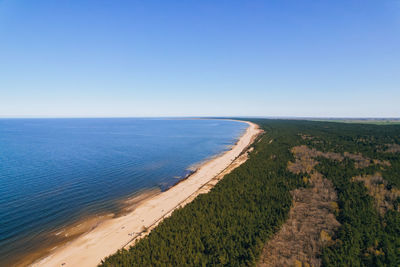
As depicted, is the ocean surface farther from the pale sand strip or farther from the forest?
the forest

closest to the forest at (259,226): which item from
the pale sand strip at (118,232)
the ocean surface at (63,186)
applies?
the pale sand strip at (118,232)

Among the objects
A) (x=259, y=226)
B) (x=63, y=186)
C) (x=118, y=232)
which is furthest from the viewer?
(x=63, y=186)

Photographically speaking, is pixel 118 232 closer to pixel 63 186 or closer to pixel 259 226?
pixel 259 226

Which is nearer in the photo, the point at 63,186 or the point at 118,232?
the point at 118,232

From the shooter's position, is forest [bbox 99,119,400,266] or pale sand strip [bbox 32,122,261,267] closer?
forest [bbox 99,119,400,266]

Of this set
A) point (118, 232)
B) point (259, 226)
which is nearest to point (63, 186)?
point (118, 232)

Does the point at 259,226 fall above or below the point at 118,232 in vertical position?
above

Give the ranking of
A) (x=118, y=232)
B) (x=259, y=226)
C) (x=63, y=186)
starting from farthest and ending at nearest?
(x=63, y=186), (x=118, y=232), (x=259, y=226)

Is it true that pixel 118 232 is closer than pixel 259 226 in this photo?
No

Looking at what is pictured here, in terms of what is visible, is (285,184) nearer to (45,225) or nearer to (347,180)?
(347,180)

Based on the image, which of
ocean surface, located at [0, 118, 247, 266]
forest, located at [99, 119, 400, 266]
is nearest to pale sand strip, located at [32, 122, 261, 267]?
forest, located at [99, 119, 400, 266]

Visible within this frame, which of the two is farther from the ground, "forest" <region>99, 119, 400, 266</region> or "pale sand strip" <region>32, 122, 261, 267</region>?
"forest" <region>99, 119, 400, 266</region>
